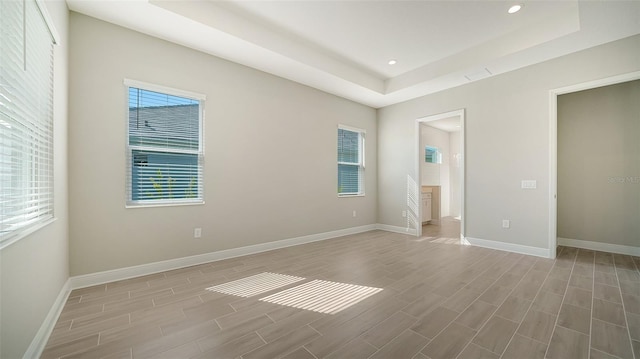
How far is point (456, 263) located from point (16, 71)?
179 inches

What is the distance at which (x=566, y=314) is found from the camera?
2.14 m

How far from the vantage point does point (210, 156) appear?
3547 mm

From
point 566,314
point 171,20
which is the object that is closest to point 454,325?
point 566,314

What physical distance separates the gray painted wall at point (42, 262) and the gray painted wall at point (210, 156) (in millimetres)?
195

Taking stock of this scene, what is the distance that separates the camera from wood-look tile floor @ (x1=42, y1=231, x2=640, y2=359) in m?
1.69

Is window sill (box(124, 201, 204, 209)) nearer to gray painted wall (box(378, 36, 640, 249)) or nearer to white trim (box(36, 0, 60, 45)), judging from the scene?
white trim (box(36, 0, 60, 45))

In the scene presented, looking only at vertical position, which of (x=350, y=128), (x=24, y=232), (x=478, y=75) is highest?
(x=478, y=75)

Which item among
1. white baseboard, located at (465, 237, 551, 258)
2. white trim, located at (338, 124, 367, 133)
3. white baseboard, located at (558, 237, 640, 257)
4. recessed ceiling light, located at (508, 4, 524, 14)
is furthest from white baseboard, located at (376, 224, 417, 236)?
recessed ceiling light, located at (508, 4, 524, 14)

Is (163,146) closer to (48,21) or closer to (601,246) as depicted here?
(48,21)

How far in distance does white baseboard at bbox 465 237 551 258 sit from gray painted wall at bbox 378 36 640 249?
61 millimetres

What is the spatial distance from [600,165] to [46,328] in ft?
23.5

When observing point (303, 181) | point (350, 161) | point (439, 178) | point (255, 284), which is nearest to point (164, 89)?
point (303, 181)

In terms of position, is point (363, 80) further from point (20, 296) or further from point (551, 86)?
point (20, 296)

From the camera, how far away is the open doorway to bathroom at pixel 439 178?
5.50 m
